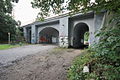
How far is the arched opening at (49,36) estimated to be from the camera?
18653 mm

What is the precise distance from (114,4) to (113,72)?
2340mm

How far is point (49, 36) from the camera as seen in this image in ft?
68.9

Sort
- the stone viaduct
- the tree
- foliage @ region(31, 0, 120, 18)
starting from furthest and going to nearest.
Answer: the tree, the stone viaduct, foliage @ region(31, 0, 120, 18)

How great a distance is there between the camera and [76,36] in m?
12.9

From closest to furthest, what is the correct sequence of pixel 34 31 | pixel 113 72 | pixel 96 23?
pixel 113 72 < pixel 96 23 < pixel 34 31

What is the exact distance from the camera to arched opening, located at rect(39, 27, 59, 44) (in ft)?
61.2

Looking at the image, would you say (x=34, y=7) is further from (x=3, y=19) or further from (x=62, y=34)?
(x=3, y=19)

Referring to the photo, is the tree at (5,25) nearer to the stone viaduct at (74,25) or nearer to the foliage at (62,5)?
the stone viaduct at (74,25)

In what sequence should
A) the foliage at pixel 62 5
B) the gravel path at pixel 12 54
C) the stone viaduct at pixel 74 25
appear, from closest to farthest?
1. the foliage at pixel 62 5
2. the gravel path at pixel 12 54
3. the stone viaduct at pixel 74 25

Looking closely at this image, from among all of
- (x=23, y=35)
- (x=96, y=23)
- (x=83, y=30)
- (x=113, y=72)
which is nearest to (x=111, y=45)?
(x=113, y=72)

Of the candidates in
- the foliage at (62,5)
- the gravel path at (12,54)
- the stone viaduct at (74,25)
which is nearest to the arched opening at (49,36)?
the stone viaduct at (74,25)

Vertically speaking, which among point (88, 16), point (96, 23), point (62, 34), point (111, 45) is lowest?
point (111, 45)

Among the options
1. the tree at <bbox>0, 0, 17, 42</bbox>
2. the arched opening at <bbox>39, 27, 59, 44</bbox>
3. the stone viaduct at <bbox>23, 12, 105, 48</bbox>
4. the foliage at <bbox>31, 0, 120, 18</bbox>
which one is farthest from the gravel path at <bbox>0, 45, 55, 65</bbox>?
the tree at <bbox>0, 0, 17, 42</bbox>

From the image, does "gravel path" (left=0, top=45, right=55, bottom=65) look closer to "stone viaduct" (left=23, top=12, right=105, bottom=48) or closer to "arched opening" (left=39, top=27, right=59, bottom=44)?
"stone viaduct" (left=23, top=12, right=105, bottom=48)
